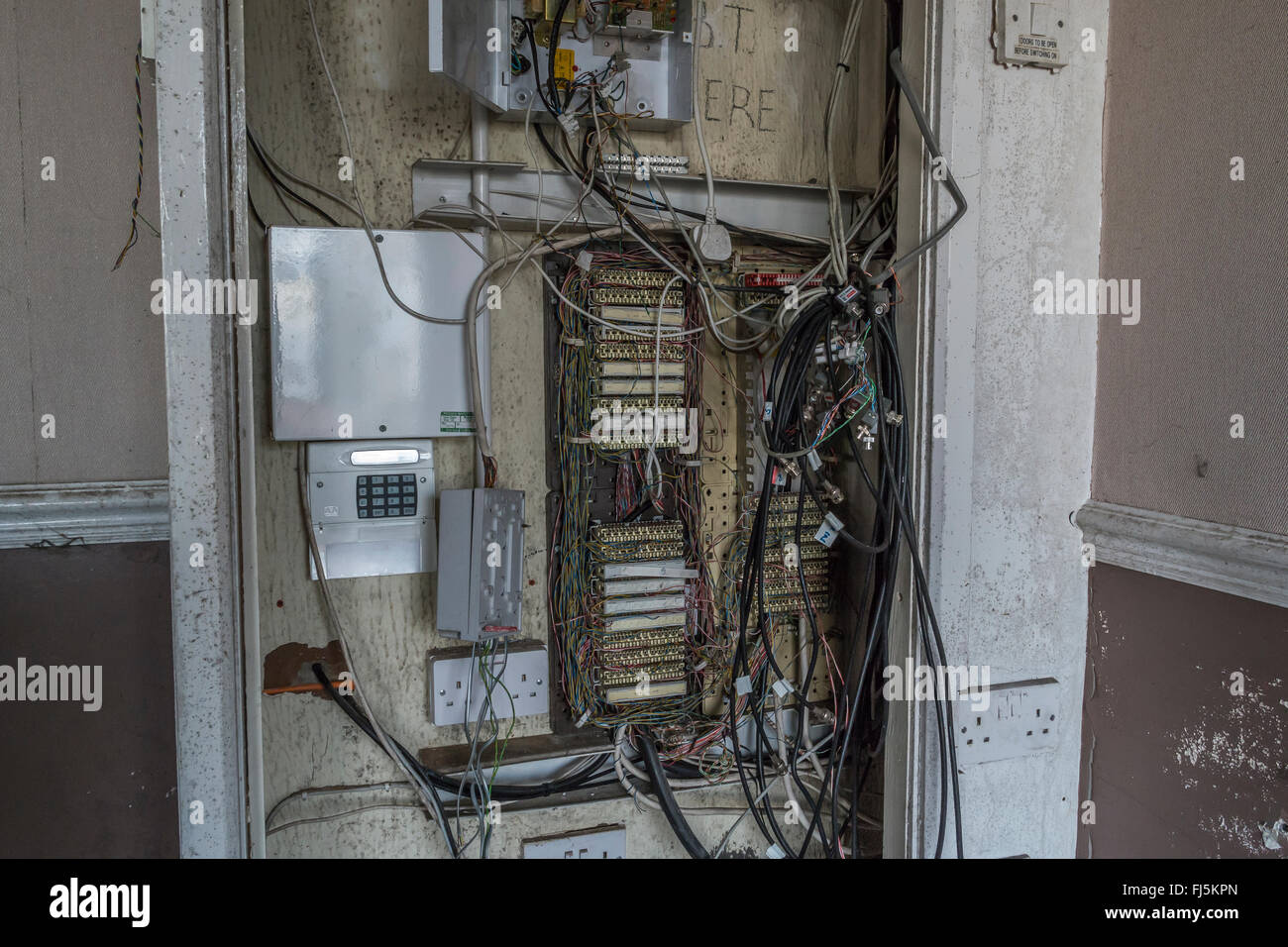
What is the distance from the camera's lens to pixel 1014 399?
1.40m

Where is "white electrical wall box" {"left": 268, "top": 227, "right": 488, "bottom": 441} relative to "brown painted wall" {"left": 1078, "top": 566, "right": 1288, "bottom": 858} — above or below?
above

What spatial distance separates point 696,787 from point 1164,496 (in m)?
1.07

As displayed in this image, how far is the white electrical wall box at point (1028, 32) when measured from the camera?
4.38 feet

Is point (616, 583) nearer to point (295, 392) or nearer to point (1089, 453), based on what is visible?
point (295, 392)

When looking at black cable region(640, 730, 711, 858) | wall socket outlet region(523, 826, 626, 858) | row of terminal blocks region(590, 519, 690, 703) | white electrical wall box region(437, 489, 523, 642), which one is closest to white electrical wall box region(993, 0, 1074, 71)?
row of terminal blocks region(590, 519, 690, 703)

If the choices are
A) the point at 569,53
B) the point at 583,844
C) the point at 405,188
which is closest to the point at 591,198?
→ the point at 569,53

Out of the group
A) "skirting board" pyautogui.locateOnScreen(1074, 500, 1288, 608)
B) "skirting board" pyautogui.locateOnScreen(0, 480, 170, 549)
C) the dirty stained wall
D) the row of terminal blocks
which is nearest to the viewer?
"skirting board" pyautogui.locateOnScreen(1074, 500, 1288, 608)

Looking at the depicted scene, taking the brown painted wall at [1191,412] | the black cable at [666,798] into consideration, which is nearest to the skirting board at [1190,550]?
the brown painted wall at [1191,412]

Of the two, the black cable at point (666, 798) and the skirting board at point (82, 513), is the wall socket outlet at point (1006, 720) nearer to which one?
the black cable at point (666, 798)

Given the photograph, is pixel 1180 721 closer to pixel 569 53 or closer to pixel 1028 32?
pixel 1028 32

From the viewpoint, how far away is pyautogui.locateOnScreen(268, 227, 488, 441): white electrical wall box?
1.38 m

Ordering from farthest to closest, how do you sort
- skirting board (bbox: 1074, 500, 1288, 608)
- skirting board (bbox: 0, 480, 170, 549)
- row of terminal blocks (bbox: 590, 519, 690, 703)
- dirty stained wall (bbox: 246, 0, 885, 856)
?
1. row of terminal blocks (bbox: 590, 519, 690, 703)
2. dirty stained wall (bbox: 246, 0, 885, 856)
3. skirting board (bbox: 0, 480, 170, 549)
4. skirting board (bbox: 1074, 500, 1288, 608)

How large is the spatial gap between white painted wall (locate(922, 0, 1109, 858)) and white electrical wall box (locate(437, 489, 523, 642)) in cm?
78

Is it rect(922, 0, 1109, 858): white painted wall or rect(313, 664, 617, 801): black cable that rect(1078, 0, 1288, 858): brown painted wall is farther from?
rect(313, 664, 617, 801): black cable
